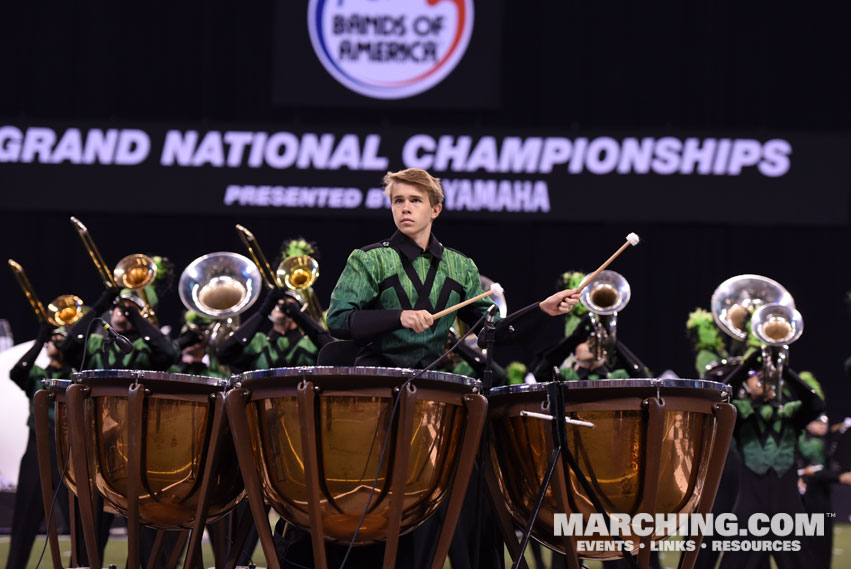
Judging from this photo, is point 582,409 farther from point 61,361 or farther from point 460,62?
point 460,62

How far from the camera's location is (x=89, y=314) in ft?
14.6

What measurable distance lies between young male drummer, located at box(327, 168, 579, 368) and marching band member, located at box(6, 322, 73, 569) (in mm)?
1786

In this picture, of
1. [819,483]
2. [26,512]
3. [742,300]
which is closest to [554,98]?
[742,300]

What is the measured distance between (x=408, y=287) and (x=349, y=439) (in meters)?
0.58

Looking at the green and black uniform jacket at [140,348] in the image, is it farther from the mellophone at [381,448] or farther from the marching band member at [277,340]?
the mellophone at [381,448]

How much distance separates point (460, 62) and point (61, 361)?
4.82 metres

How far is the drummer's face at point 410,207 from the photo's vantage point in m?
2.81

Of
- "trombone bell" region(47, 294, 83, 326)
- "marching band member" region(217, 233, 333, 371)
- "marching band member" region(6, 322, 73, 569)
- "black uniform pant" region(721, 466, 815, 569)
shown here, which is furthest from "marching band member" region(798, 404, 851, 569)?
"trombone bell" region(47, 294, 83, 326)

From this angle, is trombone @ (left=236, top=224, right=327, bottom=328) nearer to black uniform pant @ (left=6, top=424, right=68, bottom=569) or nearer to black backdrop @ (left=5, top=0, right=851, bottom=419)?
black uniform pant @ (left=6, top=424, right=68, bottom=569)

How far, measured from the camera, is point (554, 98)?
923 cm

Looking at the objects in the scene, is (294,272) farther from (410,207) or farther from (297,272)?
(410,207)

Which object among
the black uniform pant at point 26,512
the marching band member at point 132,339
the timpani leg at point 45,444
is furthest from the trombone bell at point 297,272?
the timpani leg at point 45,444

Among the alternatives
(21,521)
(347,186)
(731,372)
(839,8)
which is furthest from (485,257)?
(21,521)

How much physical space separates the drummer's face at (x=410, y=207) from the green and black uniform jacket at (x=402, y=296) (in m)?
0.06
